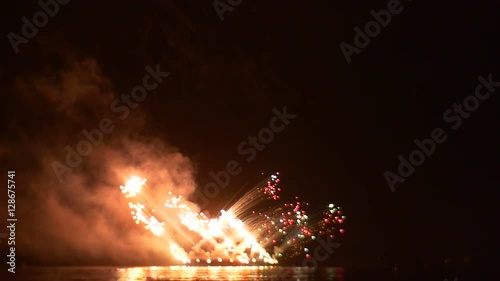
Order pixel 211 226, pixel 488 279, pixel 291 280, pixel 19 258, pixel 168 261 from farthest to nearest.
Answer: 1. pixel 168 261
2. pixel 19 258
3. pixel 211 226
4. pixel 488 279
5. pixel 291 280

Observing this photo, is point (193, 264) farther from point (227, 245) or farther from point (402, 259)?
point (402, 259)

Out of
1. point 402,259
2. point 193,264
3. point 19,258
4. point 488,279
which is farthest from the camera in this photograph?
point 402,259

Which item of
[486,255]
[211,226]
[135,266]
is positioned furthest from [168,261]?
[486,255]

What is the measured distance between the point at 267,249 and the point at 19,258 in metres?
27.7

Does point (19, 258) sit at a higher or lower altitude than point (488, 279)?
higher

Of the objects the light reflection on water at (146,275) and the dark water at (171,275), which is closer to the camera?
the light reflection on water at (146,275)

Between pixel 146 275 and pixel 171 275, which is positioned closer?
pixel 146 275

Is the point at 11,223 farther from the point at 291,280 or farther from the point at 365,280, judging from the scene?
the point at 365,280

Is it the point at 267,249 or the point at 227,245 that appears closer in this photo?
the point at 227,245

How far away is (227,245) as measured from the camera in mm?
62406

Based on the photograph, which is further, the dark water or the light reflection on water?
the dark water

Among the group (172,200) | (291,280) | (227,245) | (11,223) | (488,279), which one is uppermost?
(11,223)

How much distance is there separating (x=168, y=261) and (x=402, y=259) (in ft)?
163

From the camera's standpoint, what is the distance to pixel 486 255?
10938 centimetres
